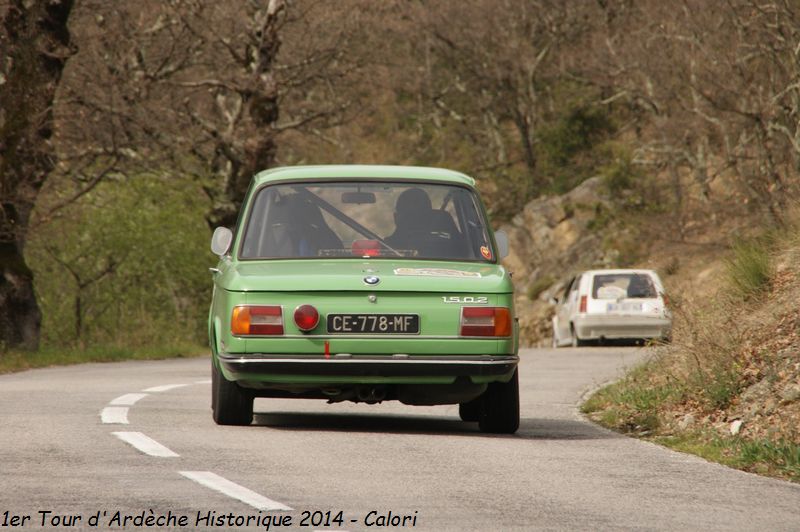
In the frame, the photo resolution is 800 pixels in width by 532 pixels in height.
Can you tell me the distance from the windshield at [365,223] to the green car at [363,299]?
0.01 m

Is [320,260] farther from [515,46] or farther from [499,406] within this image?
[515,46]

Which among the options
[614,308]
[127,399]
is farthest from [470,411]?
[614,308]

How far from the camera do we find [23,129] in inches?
976

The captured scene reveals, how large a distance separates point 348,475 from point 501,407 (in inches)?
127

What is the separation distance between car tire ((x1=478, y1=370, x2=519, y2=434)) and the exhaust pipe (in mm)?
886

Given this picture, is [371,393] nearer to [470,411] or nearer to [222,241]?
[470,411]

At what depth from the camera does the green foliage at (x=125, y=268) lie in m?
32.9

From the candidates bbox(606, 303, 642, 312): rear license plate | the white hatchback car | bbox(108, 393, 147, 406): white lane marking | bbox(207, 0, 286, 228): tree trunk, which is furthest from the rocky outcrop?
bbox(108, 393, 147, 406): white lane marking

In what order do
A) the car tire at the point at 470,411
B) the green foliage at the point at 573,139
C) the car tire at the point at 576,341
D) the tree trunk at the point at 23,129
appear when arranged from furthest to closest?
the green foliage at the point at 573,139
the car tire at the point at 576,341
the tree trunk at the point at 23,129
the car tire at the point at 470,411

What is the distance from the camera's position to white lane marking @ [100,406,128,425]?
11734 mm

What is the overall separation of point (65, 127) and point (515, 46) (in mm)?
32072

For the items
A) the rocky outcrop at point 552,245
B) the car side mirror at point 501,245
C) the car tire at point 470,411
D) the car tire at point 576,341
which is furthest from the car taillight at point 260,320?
the rocky outcrop at point 552,245

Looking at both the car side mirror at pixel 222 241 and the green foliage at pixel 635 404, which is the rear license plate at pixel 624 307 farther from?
the car side mirror at pixel 222 241

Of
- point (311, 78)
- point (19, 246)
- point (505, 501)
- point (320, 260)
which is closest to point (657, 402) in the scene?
point (320, 260)
